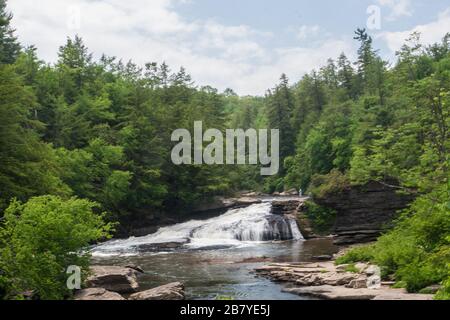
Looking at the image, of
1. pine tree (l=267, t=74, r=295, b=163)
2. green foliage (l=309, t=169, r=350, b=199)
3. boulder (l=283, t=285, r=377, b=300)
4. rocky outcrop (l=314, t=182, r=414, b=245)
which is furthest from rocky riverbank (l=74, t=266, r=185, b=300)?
pine tree (l=267, t=74, r=295, b=163)

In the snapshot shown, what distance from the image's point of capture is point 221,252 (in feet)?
101

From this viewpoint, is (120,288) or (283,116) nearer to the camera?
(120,288)

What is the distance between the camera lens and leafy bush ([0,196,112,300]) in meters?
13.5

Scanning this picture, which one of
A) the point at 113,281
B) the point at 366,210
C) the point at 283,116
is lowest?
the point at 113,281

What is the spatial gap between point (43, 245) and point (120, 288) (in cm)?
570

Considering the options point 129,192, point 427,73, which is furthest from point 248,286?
point 427,73

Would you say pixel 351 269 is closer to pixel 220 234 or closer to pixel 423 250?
pixel 423 250

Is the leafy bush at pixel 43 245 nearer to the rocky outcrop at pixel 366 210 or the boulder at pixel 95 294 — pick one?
the boulder at pixel 95 294

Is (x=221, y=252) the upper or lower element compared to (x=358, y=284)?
lower

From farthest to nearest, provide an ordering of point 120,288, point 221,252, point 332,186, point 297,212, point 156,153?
point 156,153 < point 297,212 < point 332,186 < point 221,252 < point 120,288

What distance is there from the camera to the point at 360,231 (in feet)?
102

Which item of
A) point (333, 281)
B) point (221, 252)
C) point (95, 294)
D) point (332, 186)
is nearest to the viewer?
point (95, 294)

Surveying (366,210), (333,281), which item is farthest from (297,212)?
(333,281)

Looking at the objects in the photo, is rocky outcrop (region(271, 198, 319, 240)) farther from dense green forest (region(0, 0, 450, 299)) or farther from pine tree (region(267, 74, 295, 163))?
pine tree (region(267, 74, 295, 163))
